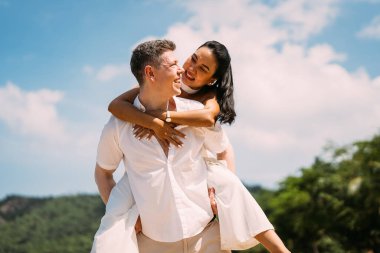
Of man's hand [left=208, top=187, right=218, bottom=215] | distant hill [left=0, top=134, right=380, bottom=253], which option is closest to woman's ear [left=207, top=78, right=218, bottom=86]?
man's hand [left=208, top=187, right=218, bottom=215]

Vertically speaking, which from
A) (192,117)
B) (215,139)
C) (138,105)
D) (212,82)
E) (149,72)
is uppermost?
(212,82)

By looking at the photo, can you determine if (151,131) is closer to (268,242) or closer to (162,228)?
(162,228)

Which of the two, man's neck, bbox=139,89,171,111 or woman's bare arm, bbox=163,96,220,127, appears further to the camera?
man's neck, bbox=139,89,171,111

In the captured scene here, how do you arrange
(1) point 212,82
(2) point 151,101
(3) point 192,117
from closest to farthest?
(3) point 192,117 → (2) point 151,101 → (1) point 212,82

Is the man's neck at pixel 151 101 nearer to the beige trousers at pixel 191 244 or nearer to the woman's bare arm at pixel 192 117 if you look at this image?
the woman's bare arm at pixel 192 117

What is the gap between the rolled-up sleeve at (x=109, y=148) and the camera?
3.05 meters

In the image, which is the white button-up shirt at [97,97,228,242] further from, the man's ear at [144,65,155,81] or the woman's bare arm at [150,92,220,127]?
the man's ear at [144,65,155,81]

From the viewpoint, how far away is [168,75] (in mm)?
2963

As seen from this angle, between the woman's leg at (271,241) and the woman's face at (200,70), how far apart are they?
122 centimetres

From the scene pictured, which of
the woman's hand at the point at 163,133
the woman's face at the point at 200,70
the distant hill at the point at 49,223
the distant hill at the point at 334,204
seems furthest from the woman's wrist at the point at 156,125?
the distant hill at the point at 49,223

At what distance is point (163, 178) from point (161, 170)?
0.05 metres

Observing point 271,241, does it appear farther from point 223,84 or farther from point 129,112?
point 223,84

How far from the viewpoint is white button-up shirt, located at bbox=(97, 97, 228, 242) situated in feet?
9.49

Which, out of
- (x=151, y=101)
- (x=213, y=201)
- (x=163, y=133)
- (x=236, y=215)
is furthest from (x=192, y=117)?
(x=236, y=215)
